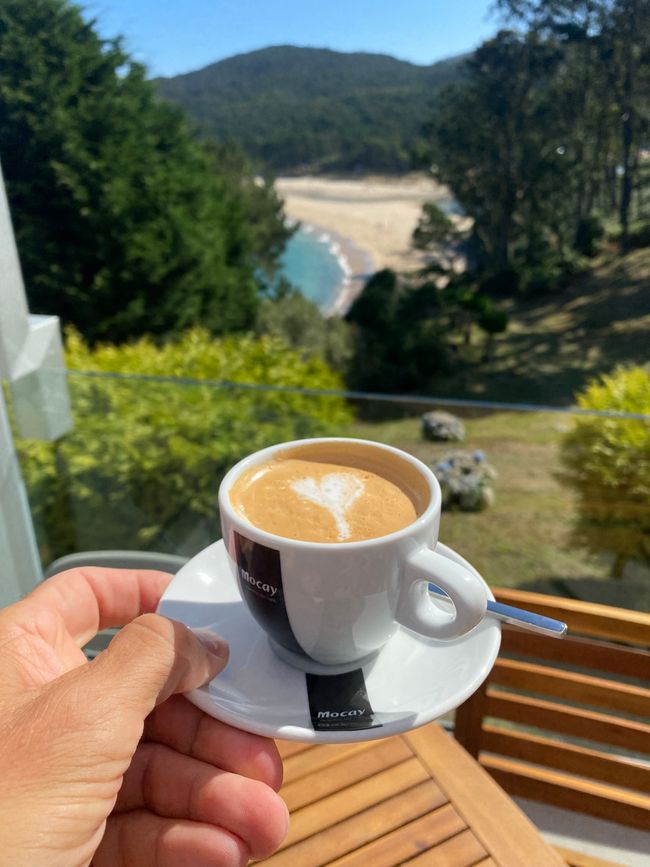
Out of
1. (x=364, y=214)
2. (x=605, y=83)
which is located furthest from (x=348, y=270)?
(x=605, y=83)

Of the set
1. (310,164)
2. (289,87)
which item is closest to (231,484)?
(289,87)

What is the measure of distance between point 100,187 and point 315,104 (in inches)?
84.9

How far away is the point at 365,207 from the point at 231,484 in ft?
19.5

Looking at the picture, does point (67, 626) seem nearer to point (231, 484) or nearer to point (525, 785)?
point (231, 484)

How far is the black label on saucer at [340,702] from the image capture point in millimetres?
691

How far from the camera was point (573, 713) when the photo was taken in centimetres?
115

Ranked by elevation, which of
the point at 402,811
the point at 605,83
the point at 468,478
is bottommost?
the point at 468,478

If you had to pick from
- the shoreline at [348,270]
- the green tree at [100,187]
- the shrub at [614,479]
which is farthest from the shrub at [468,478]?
the shoreline at [348,270]

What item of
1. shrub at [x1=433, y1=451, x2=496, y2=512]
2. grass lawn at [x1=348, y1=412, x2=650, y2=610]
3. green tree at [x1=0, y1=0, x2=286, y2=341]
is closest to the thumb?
grass lawn at [x1=348, y1=412, x2=650, y2=610]

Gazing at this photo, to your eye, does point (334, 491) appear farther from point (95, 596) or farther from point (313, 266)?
point (313, 266)

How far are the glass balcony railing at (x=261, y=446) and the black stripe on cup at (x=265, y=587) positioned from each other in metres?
1.28

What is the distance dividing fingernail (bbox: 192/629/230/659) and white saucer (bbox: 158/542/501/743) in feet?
0.07

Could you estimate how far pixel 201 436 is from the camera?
2.29m

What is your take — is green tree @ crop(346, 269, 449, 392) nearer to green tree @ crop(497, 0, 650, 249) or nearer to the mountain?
the mountain
